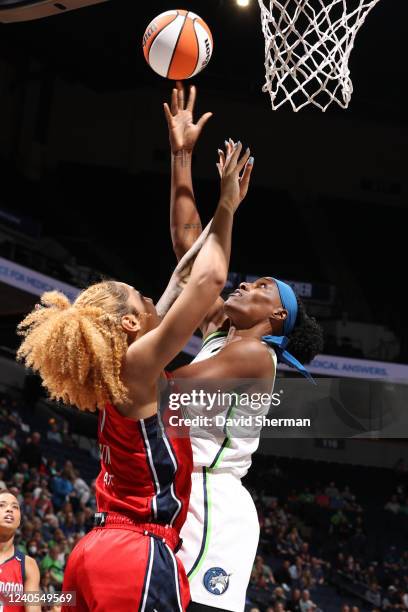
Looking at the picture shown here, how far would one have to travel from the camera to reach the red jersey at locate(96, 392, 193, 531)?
2.34 meters

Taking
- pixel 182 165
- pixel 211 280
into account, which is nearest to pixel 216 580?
pixel 211 280

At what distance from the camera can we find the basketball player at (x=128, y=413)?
2.25m

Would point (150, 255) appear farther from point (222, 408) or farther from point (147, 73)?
point (222, 408)

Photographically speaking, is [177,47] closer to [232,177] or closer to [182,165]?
[182,165]

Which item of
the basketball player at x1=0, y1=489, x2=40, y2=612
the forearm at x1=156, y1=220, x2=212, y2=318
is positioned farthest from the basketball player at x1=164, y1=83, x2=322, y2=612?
the basketball player at x1=0, y1=489, x2=40, y2=612

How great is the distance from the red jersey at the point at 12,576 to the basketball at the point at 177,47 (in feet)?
9.07

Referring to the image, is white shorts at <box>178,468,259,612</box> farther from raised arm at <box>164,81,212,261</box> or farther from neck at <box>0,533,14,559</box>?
neck at <box>0,533,14,559</box>

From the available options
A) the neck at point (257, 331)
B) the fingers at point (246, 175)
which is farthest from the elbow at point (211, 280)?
the neck at point (257, 331)

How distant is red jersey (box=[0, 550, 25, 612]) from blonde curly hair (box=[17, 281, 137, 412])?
2.66m

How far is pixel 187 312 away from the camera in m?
2.24

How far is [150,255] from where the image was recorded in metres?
17.1

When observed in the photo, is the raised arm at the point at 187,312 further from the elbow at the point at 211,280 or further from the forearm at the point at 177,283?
the forearm at the point at 177,283

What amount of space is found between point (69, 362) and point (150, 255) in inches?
586

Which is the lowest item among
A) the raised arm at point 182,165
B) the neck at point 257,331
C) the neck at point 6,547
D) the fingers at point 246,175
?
the neck at point 6,547
